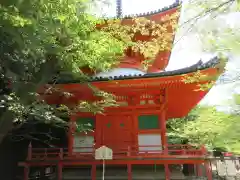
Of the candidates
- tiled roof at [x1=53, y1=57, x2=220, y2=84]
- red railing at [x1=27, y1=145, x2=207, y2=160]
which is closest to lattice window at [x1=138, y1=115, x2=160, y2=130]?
red railing at [x1=27, y1=145, x2=207, y2=160]

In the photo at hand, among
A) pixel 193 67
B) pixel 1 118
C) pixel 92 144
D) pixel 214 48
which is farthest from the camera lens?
pixel 92 144

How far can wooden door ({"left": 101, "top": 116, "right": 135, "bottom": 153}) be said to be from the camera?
35.3 ft

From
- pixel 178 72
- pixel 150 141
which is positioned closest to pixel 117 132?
pixel 150 141

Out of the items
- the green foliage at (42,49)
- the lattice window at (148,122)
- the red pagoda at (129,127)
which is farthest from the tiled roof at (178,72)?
the lattice window at (148,122)

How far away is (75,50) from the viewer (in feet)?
24.9

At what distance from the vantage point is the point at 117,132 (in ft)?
35.9

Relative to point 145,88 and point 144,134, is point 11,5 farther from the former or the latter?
point 144,134

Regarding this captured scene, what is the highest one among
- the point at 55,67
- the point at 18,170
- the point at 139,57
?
the point at 139,57

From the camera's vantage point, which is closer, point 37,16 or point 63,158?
point 37,16

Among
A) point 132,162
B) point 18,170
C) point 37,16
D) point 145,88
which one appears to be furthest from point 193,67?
point 18,170

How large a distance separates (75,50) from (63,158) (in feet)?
15.1

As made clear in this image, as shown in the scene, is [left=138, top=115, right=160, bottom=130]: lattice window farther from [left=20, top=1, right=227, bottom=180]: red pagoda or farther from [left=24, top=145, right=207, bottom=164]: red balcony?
[left=24, top=145, right=207, bottom=164]: red balcony

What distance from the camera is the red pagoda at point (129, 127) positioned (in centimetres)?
957

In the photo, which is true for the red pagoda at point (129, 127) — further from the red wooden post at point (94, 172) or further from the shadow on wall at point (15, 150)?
the shadow on wall at point (15, 150)
